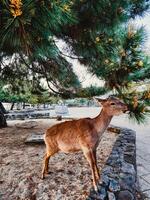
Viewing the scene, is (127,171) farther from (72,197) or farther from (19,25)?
(19,25)

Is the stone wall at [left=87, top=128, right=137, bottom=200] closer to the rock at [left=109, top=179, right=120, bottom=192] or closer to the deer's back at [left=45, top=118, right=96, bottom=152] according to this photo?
the rock at [left=109, top=179, right=120, bottom=192]

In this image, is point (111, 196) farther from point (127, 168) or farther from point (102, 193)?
point (127, 168)

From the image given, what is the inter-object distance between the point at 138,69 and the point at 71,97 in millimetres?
1795

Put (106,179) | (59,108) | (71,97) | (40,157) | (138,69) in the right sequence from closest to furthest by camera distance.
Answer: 1. (106,179)
2. (40,157)
3. (138,69)
4. (71,97)
5. (59,108)

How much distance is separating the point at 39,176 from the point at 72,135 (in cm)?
66

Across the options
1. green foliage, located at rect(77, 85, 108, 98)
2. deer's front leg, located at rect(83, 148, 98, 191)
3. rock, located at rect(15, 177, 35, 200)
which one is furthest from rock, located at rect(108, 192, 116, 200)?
green foliage, located at rect(77, 85, 108, 98)

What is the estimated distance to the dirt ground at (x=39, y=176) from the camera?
2031 mm

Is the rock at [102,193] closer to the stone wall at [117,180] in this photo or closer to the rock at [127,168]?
the stone wall at [117,180]

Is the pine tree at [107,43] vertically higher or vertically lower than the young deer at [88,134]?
higher

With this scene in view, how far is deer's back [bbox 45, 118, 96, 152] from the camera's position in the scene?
1.99 meters

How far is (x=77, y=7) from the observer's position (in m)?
3.28

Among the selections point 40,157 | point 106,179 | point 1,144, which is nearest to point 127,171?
point 106,179

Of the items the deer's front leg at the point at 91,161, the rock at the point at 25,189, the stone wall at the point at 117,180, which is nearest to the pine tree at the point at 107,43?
the stone wall at the point at 117,180

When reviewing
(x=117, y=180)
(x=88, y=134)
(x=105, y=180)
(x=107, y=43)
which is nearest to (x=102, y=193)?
(x=105, y=180)
